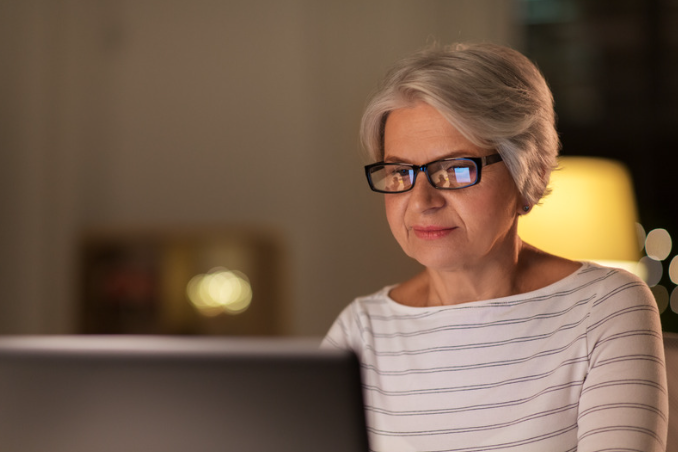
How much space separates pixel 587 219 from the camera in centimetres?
211

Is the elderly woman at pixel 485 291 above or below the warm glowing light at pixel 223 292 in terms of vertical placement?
above

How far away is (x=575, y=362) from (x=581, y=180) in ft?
3.74

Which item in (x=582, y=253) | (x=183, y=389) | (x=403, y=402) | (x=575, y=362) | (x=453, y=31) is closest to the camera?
(x=183, y=389)

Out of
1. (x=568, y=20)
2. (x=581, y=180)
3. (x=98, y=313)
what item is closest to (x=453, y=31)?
(x=568, y=20)

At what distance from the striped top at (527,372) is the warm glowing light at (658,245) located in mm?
2854

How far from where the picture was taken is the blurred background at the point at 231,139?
3949mm

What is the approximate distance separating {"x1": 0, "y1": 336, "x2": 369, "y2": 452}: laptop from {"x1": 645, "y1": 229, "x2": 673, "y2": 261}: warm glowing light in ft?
11.3

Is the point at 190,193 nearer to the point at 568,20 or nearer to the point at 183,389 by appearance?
the point at 568,20

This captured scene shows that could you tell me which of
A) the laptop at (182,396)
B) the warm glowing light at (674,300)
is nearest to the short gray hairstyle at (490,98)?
the laptop at (182,396)

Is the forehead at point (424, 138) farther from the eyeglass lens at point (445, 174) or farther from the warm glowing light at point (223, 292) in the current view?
the warm glowing light at point (223, 292)

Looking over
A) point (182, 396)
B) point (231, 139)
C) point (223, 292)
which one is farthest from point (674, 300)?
point (182, 396)

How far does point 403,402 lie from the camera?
4.00ft

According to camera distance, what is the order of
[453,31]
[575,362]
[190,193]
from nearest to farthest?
[575,362] < [453,31] < [190,193]

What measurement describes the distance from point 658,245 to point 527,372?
9.76 feet
